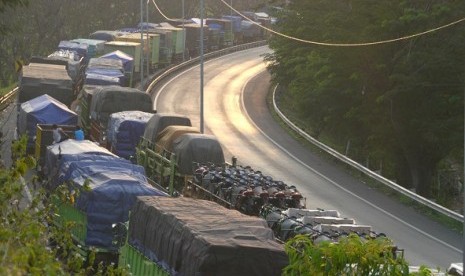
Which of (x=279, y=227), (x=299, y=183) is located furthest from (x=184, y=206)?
(x=299, y=183)

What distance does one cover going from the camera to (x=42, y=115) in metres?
46.5

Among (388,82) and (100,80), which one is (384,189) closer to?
(388,82)

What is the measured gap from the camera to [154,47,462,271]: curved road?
3619 centimetres

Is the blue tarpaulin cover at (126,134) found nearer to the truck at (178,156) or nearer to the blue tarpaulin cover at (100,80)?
the truck at (178,156)

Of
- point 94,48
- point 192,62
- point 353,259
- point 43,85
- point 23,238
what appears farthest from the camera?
point 192,62

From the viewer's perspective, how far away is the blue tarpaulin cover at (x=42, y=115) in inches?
1821

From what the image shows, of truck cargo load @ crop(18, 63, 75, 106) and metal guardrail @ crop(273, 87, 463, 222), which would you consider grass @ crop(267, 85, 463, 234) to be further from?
truck cargo load @ crop(18, 63, 75, 106)

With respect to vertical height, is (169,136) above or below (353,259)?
below

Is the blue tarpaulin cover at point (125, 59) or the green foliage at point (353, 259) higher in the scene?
the green foliage at point (353, 259)

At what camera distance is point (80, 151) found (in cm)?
3547

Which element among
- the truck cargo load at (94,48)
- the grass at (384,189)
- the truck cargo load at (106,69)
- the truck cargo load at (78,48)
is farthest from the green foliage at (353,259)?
the truck cargo load at (94,48)

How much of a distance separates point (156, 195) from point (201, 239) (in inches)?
343

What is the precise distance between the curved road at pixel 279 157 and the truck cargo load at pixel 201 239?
10.7 m

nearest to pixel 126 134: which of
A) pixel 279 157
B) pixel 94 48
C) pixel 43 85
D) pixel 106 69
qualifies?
pixel 279 157
